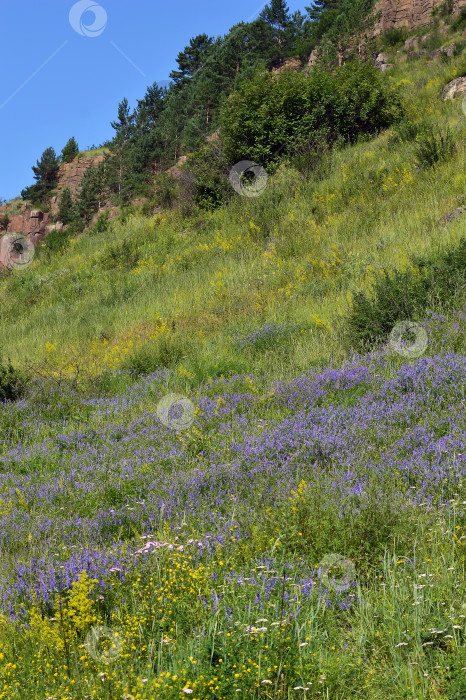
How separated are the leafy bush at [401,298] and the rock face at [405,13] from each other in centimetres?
3802

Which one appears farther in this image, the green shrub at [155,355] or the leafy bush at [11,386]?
the green shrub at [155,355]

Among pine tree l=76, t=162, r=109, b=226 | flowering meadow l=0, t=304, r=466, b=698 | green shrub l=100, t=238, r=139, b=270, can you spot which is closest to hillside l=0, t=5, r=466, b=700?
flowering meadow l=0, t=304, r=466, b=698

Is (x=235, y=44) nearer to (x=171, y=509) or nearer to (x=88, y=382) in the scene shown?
(x=88, y=382)

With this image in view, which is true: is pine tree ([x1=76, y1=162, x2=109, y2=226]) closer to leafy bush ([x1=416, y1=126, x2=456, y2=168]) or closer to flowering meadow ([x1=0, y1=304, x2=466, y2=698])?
leafy bush ([x1=416, y1=126, x2=456, y2=168])

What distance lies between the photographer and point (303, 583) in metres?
2.86

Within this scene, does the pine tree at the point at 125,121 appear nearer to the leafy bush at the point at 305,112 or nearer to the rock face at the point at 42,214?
the rock face at the point at 42,214

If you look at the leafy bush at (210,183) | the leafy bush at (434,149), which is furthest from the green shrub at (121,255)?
the leafy bush at (434,149)

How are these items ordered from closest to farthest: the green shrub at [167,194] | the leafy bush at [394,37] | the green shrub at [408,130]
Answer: the green shrub at [408,130] < the green shrub at [167,194] < the leafy bush at [394,37]

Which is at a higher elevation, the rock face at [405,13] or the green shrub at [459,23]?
the rock face at [405,13]

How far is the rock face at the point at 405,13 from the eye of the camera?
39344 mm

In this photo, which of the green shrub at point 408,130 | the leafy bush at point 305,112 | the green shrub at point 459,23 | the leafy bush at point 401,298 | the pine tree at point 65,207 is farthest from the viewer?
the pine tree at point 65,207

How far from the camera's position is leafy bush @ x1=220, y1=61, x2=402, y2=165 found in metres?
17.8

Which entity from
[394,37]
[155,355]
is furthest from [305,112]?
[394,37]

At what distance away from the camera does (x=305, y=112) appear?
731 inches
